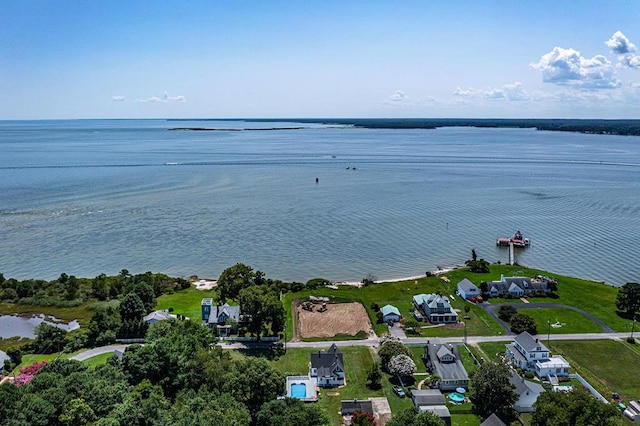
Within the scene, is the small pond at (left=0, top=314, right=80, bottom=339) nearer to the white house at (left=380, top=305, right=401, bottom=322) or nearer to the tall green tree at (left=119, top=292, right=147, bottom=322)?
the tall green tree at (left=119, top=292, right=147, bottom=322)

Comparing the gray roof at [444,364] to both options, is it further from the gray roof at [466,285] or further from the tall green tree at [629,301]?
the tall green tree at [629,301]

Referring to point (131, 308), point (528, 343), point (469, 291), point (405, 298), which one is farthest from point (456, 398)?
Answer: point (131, 308)

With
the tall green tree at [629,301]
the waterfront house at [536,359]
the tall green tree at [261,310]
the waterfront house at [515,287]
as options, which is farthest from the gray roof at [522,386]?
the tall green tree at [629,301]

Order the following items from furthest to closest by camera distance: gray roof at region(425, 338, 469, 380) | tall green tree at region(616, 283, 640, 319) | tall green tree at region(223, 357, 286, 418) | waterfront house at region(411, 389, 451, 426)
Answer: tall green tree at region(616, 283, 640, 319), gray roof at region(425, 338, 469, 380), waterfront house at region(411, 389, 451, 426), tall green tree at region(223, 357, 286, 418)

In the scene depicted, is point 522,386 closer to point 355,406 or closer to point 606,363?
point 606,363

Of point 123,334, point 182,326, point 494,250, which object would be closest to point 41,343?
point 123,334

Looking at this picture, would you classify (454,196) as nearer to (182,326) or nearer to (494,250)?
(494,250)

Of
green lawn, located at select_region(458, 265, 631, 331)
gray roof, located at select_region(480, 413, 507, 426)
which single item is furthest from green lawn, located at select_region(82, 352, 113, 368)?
green lawn, located at select_region(458, 265, 631, 331)
